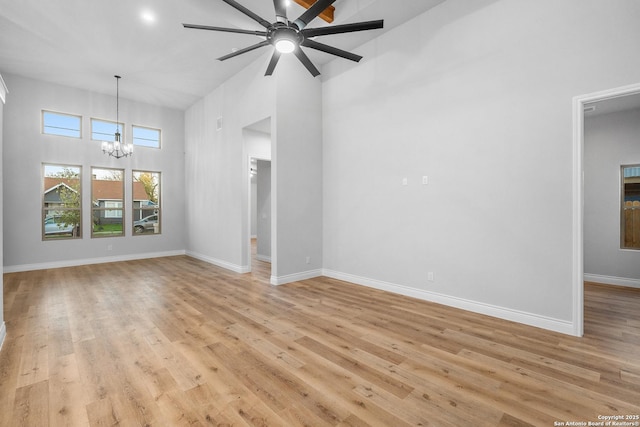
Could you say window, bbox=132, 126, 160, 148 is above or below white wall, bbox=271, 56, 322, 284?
above

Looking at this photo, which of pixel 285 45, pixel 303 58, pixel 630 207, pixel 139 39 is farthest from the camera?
pixel 630 207

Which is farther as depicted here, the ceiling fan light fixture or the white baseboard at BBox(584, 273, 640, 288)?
the white baseboard at BBox(584, 273, 640, 288)

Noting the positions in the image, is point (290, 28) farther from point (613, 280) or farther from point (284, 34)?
point (613, 280)

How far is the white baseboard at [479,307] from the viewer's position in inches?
120

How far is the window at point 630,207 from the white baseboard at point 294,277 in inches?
220

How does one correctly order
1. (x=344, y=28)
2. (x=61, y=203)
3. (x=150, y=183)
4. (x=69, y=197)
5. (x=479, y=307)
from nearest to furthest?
1. (x=344, y=28)
2. (x=479, y=307)
3. (x=61, y=203)
4. (x=69, y=197)
5. (x=150, y=183)

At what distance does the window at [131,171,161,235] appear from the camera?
7.72 m

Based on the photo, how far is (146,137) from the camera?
7.86 m

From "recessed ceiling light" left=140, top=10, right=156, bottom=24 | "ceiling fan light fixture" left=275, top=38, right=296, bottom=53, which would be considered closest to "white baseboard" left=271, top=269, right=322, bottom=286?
"ceiling fan light fixture" left=275, top=38, right=296, bottom=53

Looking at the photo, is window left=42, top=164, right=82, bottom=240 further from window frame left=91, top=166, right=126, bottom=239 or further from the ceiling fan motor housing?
the ceiling fan motor housing

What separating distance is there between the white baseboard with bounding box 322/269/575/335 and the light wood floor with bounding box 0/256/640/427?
13 cm

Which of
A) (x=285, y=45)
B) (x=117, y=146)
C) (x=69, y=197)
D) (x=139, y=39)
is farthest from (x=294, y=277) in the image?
(x=69, y=197)

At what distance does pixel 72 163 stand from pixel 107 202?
3.74 feet

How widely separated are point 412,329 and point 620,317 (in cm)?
265
